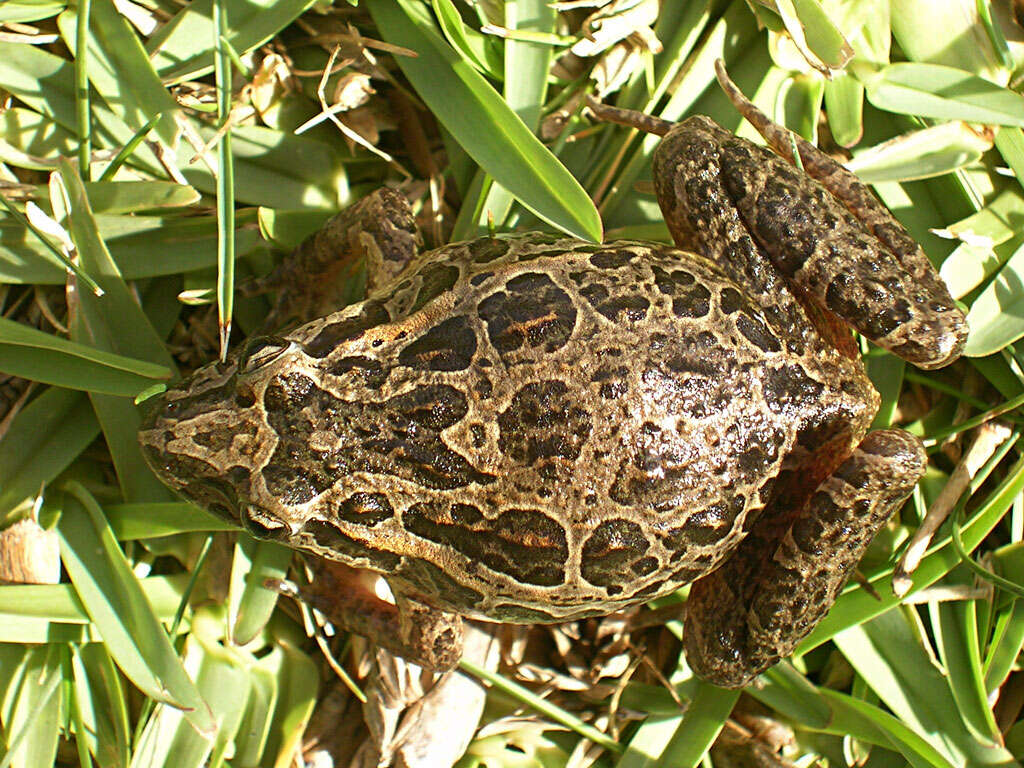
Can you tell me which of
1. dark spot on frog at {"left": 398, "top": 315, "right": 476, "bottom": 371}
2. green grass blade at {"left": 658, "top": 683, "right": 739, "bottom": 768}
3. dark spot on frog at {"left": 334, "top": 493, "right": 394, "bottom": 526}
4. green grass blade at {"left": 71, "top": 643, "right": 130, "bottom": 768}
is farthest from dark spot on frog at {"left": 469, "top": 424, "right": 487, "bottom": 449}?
green grass blade at {"left": 71, "top": 643, "right": 130, "bottom": 768}

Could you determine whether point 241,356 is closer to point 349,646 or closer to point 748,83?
point 349,646

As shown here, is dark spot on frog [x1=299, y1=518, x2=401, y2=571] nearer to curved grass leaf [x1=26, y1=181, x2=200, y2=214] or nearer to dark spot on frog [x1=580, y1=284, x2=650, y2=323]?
dark spot on frog [x1=580, y1=284, x2=650, y2=323]

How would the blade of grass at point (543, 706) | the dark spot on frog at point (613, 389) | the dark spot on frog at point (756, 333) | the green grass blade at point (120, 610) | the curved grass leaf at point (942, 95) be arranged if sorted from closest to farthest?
the dark spot on frog at point (613, 389), the dark spot on frog at point (756, 333), the green grass blade at point (120, 610), the curved grass leaf at point (942, 95), the blade of grass at point (543, 706)

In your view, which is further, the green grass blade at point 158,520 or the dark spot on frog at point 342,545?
the green grass blade at point 158,520

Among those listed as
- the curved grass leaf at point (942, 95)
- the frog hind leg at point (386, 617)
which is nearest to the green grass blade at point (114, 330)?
the frog hind leg at point (386, 617)

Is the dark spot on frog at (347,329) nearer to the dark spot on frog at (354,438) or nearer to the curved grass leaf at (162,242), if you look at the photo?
the dark spot on frog at (354,438)

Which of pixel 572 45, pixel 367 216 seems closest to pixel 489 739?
pixel 367 216
